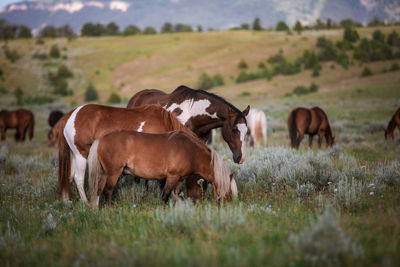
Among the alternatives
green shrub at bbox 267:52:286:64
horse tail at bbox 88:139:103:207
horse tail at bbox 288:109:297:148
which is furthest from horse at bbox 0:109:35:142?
green shrub at bbox 267:52:286:64

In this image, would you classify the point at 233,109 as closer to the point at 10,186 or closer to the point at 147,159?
the point at 147,159

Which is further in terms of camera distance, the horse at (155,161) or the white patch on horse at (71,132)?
the white patch on horse at (71,132)

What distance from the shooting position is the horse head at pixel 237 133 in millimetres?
5531

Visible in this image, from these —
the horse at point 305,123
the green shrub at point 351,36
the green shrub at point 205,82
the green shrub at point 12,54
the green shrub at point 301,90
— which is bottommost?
the horse at point 305,123

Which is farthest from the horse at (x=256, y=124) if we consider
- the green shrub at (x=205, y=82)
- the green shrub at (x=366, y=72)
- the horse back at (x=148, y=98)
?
the green shrub at (x=205, y=82)

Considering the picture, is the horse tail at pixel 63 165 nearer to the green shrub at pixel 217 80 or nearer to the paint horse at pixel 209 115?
the paint horse at pixel 209 115

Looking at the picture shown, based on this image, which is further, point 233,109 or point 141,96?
point 141,96

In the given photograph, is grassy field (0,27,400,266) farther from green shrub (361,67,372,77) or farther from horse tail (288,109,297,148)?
green shrub (361,67,372,77)

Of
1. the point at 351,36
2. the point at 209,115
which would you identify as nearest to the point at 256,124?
the point at 209,115

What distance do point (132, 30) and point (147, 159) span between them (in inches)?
3830

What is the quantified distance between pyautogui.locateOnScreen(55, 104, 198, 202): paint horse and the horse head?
0.79 m

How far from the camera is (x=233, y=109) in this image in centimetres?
572

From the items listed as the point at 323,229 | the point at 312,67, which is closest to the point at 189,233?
the point at 323,229

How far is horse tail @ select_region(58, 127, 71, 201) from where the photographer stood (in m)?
5.67
